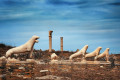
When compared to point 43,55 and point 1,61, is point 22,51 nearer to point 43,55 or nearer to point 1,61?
point 1,61

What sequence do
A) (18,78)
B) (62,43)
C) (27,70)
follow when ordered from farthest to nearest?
(62,43)
(27,70)
(18,78)

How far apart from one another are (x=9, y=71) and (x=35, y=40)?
2211 mm

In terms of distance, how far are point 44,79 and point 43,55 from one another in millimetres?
14992

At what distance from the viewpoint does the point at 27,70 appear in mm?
10398

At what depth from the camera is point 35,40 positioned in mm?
11281

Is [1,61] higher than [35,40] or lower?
lower

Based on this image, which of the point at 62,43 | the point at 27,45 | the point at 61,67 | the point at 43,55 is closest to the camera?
the point at 27,45

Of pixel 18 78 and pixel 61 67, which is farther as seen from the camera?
pixel 61 67

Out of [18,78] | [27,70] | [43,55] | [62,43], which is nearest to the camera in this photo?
[18,78]

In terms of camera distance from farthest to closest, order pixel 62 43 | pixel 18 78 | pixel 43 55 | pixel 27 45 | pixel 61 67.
Answer: 1. pixel 62 43
2. pixel 43 55
3. pixel 61 67
4. pixel 27 45
5. pixel 18 78

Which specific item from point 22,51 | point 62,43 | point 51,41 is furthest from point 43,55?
point 22,51

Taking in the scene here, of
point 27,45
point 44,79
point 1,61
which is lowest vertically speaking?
point 44,79

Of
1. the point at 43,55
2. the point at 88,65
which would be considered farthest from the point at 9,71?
Result: the point at 43,55

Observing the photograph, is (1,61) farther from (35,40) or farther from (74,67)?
(74,67)
